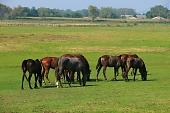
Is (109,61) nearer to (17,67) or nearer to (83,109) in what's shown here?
(17,67)

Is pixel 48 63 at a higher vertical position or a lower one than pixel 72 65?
lower

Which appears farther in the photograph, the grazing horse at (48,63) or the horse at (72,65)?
the grazing horse at (48,63)

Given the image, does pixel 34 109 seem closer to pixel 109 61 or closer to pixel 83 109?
pixel 83 109

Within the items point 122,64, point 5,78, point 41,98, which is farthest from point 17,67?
point 41,98

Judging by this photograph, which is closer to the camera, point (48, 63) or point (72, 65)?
point (72, 65)

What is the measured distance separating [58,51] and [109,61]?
25.2m

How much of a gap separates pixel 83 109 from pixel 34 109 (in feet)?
5.79

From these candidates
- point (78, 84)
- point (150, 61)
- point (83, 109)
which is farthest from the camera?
point (150, 61)

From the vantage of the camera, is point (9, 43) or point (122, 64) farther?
point (9, 43)

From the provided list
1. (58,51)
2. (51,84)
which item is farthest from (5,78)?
(58,51)

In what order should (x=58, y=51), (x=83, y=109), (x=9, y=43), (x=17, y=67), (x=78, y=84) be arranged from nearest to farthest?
(x=83, y=109)
(x=78, y=84)
(x=17, y=67)
(x=58, y=51)
(x=9, y=43)

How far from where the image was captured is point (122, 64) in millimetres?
31391

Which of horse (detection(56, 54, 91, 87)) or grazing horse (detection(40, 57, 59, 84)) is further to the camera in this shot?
grazing horse (detection(40, 57, 59, 84))

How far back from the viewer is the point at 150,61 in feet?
154
